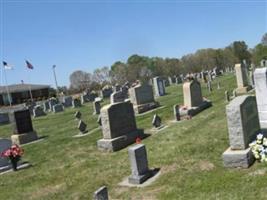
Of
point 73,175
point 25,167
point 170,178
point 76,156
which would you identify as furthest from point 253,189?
A: point 25,167

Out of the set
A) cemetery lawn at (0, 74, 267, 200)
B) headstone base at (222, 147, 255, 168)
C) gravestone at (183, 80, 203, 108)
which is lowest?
cemetery lawn at (0, 74, 267, 200)

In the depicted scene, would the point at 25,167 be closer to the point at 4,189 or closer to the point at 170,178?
the point at 4,189

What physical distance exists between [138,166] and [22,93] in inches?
2827

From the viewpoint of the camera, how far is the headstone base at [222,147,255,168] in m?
9.45

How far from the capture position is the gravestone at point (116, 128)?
1507cm

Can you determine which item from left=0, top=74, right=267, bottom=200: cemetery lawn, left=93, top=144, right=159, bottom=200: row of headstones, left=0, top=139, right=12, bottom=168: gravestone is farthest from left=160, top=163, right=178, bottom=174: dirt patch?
left=0, top=139, right=12, bottom=168: gravestone

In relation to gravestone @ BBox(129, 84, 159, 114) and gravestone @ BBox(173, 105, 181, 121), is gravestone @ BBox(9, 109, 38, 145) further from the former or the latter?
gravestone @ BBox(173, 105, 181, 121)

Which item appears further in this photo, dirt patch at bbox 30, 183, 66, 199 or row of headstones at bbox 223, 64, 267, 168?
dirt patch at bbox 30, 183, 66, 199

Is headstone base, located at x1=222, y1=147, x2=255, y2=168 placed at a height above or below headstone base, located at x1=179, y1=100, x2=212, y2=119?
below

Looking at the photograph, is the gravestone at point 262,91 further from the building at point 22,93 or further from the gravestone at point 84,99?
the building at point 22,93

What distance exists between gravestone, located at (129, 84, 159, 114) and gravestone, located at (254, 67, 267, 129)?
1146 cm

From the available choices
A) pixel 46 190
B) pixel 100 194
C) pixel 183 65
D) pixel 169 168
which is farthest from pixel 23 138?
pixel 183 65

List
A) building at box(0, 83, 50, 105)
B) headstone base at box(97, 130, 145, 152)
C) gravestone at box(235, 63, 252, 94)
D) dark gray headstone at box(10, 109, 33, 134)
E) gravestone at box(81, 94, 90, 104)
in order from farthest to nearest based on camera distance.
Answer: building at box(0, 83, 50, 105)
gravestone at box(81, 94, 90, 104)
gravestone at box(235, 63, 252, 94)
dark gray headstone at box(10, 109, 33, 134)
headstone base at box(97, 130, 145, 152)

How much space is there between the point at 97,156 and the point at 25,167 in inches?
112
